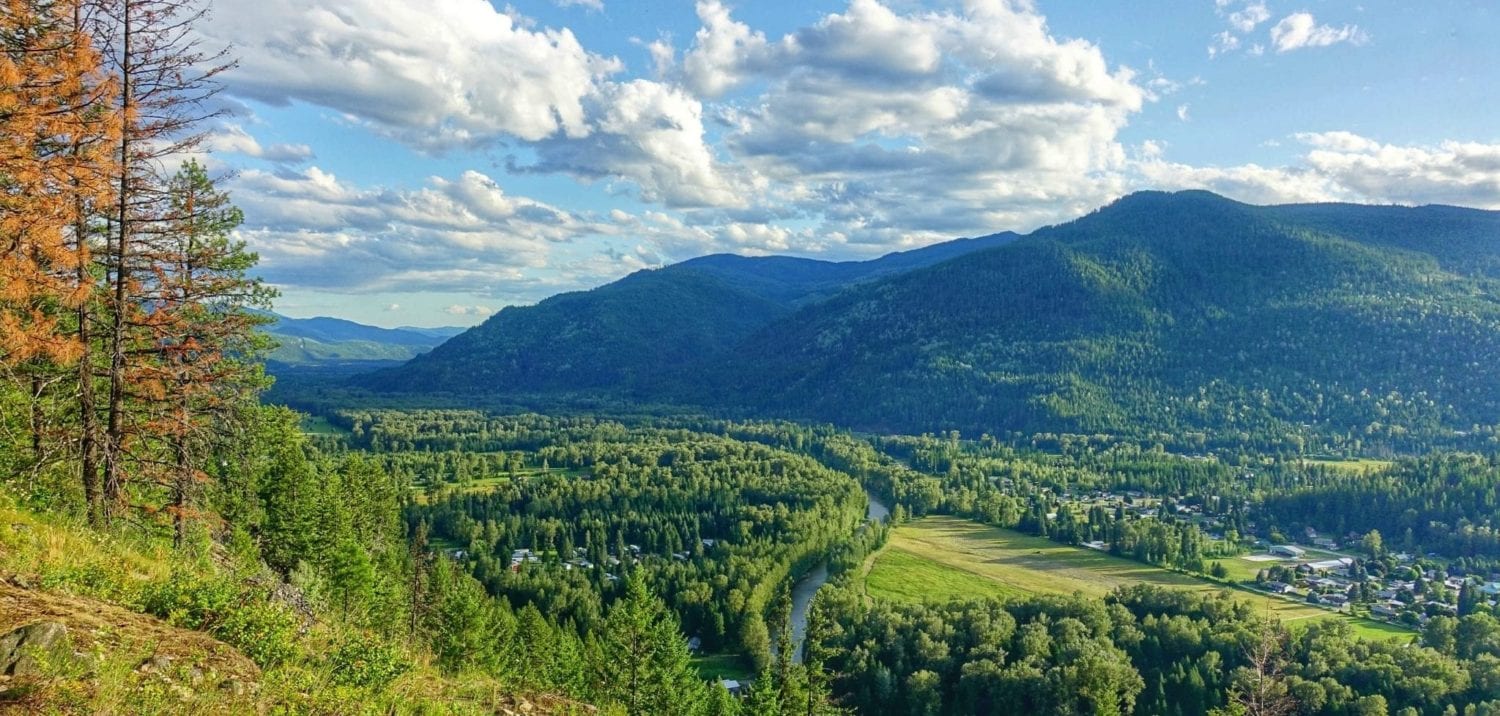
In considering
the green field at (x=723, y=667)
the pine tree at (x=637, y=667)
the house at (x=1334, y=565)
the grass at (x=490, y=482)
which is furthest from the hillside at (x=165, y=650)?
the house at (x=1334, y=565)

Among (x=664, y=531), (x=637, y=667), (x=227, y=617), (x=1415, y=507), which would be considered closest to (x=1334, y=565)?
(x=1415, y=507)

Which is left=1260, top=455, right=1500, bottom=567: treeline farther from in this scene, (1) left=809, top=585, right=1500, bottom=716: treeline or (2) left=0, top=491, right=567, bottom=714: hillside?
(2) left=0, top=491, right=567, bottom=714: hillside

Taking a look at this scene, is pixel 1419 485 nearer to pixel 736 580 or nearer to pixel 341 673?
pixel 736 580

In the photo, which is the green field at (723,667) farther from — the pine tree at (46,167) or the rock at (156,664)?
the rock at (156,664)

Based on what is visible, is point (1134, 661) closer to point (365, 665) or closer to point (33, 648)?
point (365, 665)

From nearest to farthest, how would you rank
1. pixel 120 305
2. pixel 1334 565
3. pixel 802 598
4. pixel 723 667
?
pixel 120 305, pixel 723 667, pixel 802 598, pixel 1334 565

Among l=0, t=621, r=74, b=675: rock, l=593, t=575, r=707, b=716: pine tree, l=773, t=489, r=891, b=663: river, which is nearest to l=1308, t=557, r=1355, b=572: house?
l=773, t=489, r=891, b=663: river
